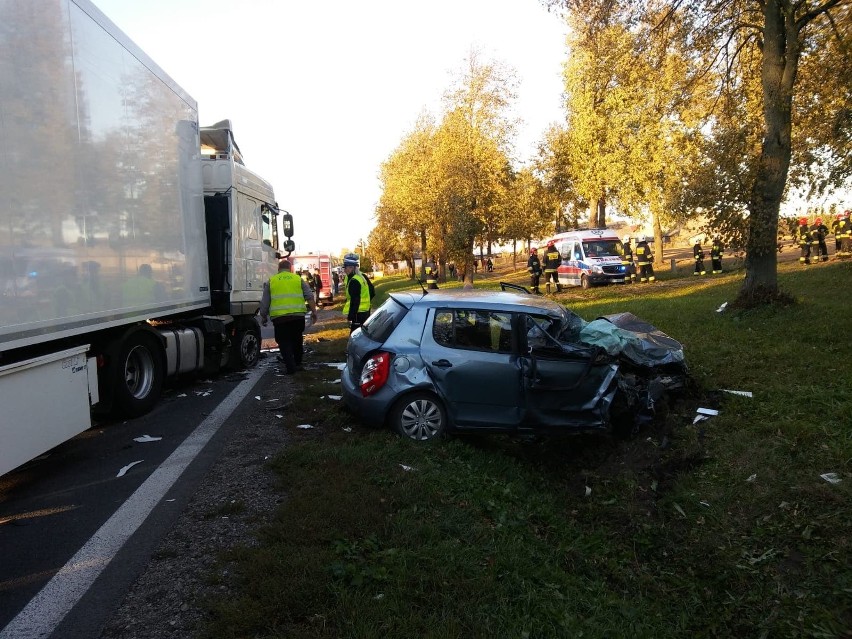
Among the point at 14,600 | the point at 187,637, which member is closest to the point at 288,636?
the point at 187,637

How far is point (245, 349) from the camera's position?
10.8 meters

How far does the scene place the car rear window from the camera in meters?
6.16

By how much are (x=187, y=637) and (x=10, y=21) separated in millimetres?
4523

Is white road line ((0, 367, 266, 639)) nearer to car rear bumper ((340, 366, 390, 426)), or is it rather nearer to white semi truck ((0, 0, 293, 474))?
white semi truck ((0, 0, 293, 474))

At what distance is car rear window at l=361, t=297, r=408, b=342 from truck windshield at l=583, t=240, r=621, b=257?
20.7 m

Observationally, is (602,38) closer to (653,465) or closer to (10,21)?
(653,465)

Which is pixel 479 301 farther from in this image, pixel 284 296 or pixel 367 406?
pixel 284 296

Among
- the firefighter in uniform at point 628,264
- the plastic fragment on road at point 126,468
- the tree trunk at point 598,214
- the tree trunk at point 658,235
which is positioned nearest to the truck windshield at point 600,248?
the firefighter in uniform at point 628,264

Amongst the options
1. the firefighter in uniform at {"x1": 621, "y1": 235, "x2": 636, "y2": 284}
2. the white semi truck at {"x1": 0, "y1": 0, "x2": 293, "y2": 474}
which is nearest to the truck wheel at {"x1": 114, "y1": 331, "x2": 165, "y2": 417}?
the white semi truck at {"x1": 0, "y1": 0, "x2": 293, "y2": 474}

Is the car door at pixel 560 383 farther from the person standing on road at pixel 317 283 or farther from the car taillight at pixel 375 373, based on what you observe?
the person standing on road at pixel 317 283

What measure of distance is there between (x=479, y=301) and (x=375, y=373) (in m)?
1.29

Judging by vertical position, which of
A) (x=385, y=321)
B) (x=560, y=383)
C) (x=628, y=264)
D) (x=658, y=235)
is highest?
(x=658, y=235)

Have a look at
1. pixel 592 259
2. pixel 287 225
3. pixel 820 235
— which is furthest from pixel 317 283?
pixel 820 235

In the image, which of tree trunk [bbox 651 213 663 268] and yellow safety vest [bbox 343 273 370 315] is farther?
tree trunk [bbox 651 213 663 268]
